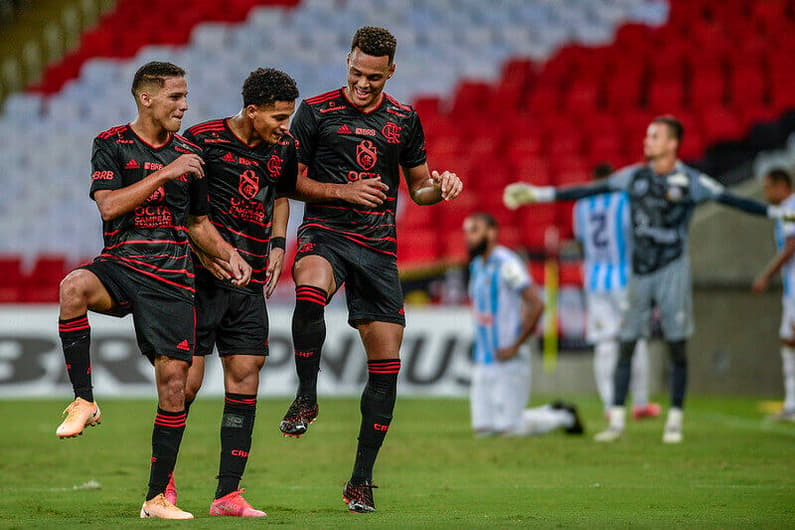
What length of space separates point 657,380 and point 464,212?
4.69 m

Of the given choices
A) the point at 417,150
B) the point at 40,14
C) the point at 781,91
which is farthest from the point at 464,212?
the point at 40,14

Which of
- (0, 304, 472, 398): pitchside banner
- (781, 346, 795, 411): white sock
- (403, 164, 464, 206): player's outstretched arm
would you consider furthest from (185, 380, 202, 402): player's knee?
(0, 304, 472, 398): pitchside banner

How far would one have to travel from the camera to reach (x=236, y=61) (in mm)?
25750

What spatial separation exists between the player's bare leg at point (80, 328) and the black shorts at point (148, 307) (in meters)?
0.05

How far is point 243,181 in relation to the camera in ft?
→ 20.7

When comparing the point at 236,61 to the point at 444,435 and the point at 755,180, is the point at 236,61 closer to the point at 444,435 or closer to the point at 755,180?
the point at 755,180

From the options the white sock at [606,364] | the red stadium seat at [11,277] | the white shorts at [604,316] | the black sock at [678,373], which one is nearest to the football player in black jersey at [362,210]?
the black sock at [678,373]

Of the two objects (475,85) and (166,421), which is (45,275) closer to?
(475,85)

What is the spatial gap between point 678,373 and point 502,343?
1.77 metres

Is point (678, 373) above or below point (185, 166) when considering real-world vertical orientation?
below

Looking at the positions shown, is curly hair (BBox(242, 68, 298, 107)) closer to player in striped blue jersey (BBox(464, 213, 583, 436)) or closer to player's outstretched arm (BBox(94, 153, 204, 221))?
player's outstretched arm (BBox(94, 153, 204, 221))

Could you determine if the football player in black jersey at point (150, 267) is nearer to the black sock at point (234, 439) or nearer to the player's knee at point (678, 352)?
the black sock at point (234, 439)

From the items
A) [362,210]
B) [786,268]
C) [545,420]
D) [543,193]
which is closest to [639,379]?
[545,420]

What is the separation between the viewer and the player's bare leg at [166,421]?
19.3ft
